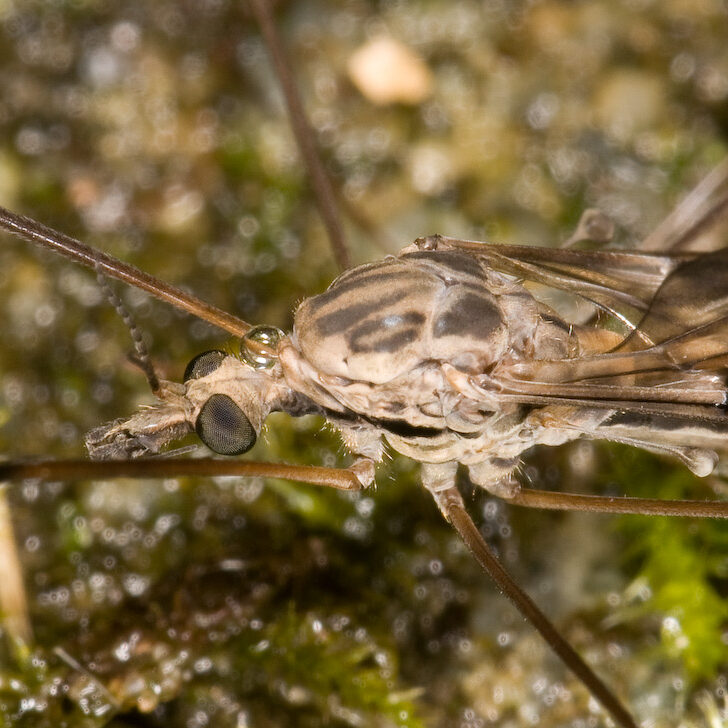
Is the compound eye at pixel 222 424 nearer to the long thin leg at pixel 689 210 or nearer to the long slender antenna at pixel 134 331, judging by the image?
the long slender antenna at pixel 134 331

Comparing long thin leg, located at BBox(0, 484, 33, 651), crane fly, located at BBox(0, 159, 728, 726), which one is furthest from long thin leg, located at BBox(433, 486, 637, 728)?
long thin leg, located at BBox(0, 484, 33, 651)

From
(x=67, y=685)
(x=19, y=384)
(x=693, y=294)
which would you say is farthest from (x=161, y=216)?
(x=693, y=294)

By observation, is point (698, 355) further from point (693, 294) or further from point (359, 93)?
point (359, 93)

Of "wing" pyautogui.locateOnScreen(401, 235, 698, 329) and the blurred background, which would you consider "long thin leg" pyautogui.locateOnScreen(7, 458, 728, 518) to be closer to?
the blurred background

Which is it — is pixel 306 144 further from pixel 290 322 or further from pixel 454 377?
pixel 454 377

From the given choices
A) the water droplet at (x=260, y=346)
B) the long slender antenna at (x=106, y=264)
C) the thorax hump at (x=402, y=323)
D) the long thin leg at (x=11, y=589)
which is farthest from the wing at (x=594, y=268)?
the long thin leg at (x=11, y=589)
